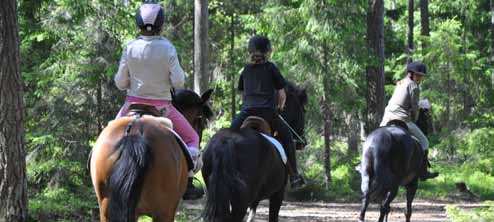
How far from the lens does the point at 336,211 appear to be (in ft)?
54.8

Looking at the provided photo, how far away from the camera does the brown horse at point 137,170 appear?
19.2 ft

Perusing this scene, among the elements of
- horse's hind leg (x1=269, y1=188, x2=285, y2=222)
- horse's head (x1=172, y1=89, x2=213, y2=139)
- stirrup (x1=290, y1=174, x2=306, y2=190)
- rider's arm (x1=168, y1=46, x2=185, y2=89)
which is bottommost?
horse's hind leg (x1=269, y1=188, x2=285, y2=222)

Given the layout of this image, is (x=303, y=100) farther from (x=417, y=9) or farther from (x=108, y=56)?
(x=417, y=9)

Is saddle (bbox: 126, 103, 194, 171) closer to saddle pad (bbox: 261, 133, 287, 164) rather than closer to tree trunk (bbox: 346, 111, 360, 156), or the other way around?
saddle pad (bbox: 261, 133, 287, 164)

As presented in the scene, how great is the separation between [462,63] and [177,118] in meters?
18.8

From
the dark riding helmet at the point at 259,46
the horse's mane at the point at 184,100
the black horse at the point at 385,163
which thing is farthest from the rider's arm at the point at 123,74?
the black horse at the point at 385,163

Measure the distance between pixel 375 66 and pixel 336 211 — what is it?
514 cm

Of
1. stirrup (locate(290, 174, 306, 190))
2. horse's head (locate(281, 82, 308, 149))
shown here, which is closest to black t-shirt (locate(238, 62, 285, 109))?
stirrup (locate(290, 174, 306, 190))

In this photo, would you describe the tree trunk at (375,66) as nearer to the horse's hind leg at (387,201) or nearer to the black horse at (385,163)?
the black horse at (385,163)

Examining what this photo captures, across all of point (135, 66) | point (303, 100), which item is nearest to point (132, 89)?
point (135, 66)

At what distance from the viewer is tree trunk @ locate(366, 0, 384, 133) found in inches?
795

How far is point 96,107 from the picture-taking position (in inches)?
720

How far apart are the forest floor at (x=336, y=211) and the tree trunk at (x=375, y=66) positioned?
2.56m

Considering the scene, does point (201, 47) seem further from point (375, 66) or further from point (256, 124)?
point (375, 66)
